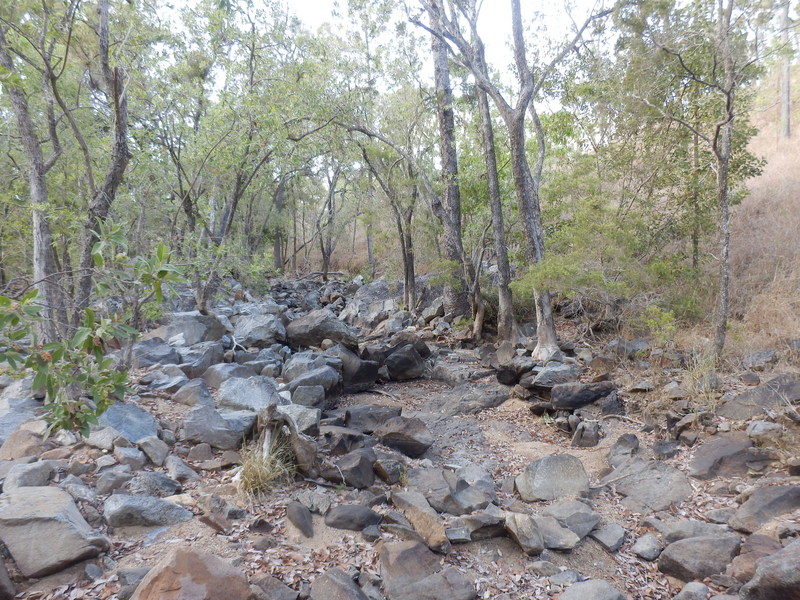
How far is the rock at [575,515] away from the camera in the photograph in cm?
411

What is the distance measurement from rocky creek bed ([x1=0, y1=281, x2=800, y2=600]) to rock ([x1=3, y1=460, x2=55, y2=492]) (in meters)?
0.01

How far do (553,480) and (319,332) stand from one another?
6.09m

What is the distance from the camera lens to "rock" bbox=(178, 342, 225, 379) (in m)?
7.54

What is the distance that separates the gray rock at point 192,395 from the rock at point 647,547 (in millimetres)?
4606

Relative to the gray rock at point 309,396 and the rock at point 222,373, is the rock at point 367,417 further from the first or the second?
the rock at point 222,373

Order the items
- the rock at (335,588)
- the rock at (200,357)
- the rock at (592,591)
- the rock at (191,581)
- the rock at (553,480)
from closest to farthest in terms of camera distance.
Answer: the rock at (191,581), the rock at (335,588), the rock at (592,591), the rock at (553,480), the rock at (200,357)

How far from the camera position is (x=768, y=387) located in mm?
5535

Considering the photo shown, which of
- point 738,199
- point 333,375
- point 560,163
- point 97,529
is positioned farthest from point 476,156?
point 97,529

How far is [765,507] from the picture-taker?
12.6 feet

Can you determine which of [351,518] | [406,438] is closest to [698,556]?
[351,518]

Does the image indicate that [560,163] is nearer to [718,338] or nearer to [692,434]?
[718,338]

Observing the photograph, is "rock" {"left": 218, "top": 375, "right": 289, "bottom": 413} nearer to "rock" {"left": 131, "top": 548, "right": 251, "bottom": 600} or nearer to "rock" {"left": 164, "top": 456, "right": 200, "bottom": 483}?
"rock" {"left": 164, "top": 456, "right": 200, "bottom": 483}

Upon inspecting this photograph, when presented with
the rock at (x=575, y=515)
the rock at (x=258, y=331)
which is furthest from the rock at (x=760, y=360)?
the rock at (x=258, y=331)

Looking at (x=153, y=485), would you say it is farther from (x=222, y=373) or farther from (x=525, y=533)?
(x=222, y=373)
